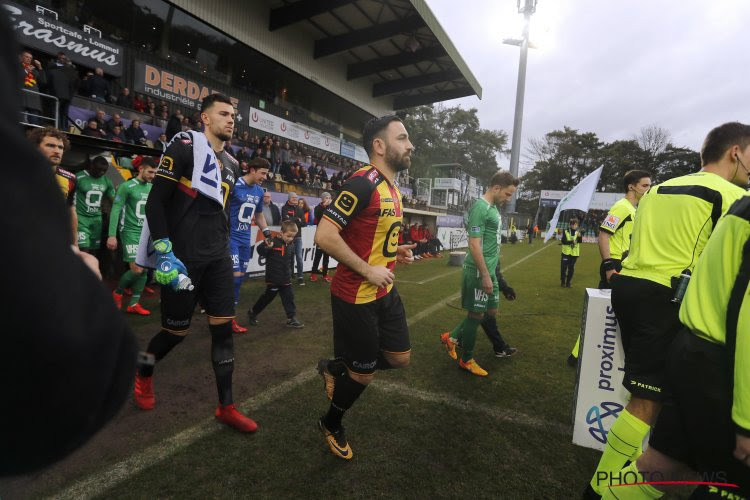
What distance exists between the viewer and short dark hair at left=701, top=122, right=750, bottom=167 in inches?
90.6

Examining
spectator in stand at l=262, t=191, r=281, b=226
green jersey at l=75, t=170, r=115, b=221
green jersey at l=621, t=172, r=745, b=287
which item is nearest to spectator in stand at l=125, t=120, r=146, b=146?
spectator in stand at l=262, t=191, r=281, b=226

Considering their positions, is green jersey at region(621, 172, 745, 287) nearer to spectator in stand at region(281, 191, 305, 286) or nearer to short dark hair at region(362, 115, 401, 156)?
short dark hair at region(362, 115, 401, 156)

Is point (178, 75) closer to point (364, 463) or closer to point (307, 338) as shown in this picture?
point (307, 338)

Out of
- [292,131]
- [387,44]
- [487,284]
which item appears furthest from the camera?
[387,44]

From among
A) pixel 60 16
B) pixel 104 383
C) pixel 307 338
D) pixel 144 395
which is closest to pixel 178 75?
pixel 60 16

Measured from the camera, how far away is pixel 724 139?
2350 mm

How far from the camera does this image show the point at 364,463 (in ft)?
8.77

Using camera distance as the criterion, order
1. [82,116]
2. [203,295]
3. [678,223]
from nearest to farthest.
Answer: [678,223]
[203,295]
[82,116]

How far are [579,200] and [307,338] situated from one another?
539 cm

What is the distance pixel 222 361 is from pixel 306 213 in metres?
8.13

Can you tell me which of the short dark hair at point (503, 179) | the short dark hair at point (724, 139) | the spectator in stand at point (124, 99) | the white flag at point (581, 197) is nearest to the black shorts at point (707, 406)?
the short dark hair at point (724, 139)

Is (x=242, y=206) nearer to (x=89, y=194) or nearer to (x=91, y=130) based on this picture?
(x=89, y=194)

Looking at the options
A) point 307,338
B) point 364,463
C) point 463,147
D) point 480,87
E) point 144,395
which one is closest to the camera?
point 364,463

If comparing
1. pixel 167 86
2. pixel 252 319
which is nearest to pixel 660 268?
pixel 252 319
